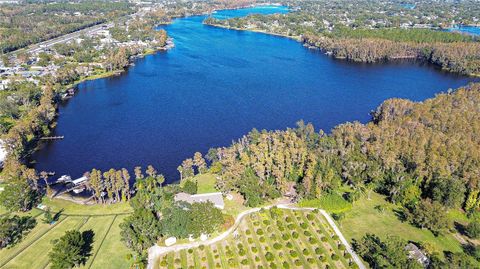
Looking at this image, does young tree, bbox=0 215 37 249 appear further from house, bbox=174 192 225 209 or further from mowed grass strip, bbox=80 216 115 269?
house, bbox=174 192 225 209

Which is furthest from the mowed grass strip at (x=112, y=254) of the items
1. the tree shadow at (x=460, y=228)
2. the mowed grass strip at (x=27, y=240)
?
Answer: the tree shadow at (x=460, y=228)

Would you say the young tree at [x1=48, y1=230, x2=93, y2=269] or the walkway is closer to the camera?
the young tree at [x1=48, y1=230, x2=93, y2=269]

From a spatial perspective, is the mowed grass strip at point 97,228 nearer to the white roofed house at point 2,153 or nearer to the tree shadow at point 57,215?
the tree shadow at point 57,215

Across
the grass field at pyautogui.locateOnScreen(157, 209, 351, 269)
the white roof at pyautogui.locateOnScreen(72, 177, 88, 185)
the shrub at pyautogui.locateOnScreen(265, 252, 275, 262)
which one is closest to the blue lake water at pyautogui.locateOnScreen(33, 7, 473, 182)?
the white roof at pyautogui.locateOnScreen(72, 177, 88, 185)

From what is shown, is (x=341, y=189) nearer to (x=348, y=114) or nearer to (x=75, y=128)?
(x=348, y=114)

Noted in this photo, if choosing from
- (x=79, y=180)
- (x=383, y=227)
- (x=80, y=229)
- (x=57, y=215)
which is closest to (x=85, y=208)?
(x=57, y=215)

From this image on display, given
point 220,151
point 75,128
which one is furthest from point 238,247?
point 75,128
